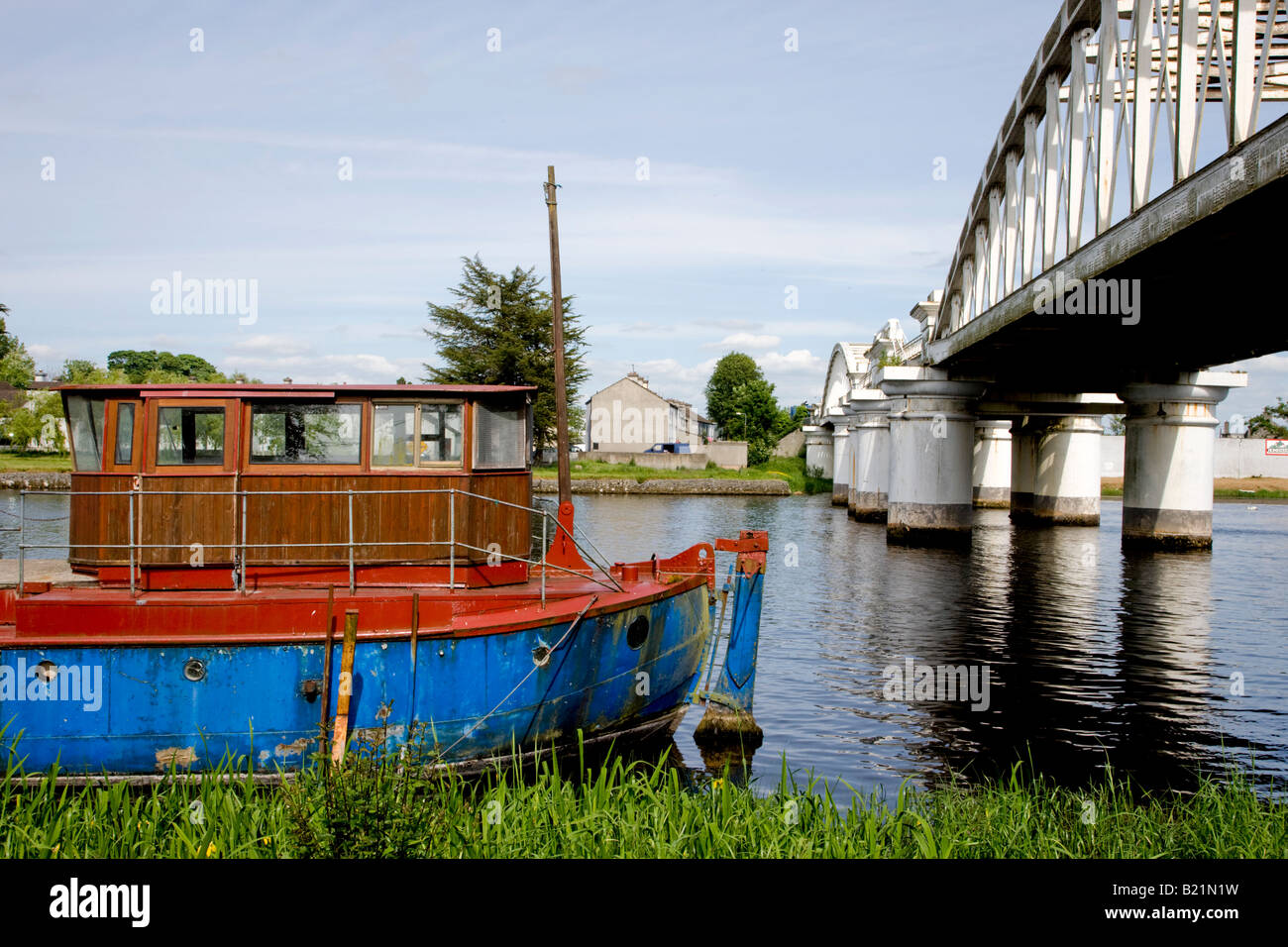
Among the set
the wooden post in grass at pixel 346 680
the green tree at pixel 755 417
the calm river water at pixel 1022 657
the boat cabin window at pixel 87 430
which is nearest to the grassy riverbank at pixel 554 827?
the wooden post in grass at pixel 346 680

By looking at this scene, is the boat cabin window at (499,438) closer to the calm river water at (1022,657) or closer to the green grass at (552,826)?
the calm river water at (1022,657)

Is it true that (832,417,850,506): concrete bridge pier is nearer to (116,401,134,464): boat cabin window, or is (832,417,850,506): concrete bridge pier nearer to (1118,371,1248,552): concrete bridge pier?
(1118,371,1248,552): concrete bridge pier

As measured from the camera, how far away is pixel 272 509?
38.3 ft

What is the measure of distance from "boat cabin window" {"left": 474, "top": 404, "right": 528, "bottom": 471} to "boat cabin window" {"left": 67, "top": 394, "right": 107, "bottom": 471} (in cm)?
414

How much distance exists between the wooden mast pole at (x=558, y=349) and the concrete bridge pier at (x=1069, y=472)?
1760 inches

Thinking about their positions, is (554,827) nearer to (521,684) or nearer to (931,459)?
(521,684)

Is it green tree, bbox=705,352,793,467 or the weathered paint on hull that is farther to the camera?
green tree, bbox=705,352,793,467

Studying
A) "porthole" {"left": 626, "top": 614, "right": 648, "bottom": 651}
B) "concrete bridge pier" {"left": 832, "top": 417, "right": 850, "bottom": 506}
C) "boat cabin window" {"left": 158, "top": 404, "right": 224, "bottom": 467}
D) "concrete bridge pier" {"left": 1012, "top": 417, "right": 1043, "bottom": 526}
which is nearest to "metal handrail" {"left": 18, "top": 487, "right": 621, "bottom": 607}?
"boat cabin window" {"left": 158, "top": 404, "right": 224, "bottom": 467}

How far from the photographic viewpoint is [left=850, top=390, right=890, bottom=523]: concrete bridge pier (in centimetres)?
5850

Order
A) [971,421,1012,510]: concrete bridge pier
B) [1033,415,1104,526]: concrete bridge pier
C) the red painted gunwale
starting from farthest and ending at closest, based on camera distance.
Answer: [971,421,1012,510]: concrete bridge pier, [1033,415,1104,526]: concrete bridge pier, the red painted gunwale

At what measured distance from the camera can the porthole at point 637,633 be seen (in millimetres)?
12102
